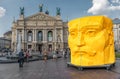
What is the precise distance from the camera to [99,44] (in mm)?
20328

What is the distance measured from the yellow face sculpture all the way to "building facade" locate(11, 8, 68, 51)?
111 meters

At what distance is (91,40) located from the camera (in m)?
20.3

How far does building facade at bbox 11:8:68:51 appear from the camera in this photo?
5248 inches

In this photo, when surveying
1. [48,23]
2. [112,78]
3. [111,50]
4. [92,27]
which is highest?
[48,23]

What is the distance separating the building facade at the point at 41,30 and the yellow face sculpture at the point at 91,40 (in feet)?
364

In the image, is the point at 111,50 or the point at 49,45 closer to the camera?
the point at 111,50

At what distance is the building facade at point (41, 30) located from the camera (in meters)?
133

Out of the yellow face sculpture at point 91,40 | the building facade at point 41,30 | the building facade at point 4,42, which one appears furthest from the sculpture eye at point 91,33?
the building facade at point 4,42

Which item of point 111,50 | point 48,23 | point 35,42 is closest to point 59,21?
point 48,23

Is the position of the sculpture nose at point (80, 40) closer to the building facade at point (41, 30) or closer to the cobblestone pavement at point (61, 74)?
the cobblestone pavement at point (61, 74)

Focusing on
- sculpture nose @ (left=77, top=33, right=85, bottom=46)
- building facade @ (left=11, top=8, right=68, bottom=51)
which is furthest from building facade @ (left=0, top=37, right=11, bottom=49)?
sculpture nose @ (left=77, top=33, right=85, bottom=46)

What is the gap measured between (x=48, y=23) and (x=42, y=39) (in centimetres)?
851

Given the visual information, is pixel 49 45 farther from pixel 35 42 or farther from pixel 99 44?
pixel 99 44

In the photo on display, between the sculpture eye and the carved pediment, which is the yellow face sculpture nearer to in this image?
the sculpture eye
